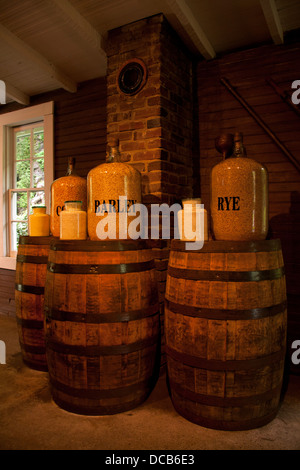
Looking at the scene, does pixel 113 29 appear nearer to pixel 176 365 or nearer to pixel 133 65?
pixel 133 65

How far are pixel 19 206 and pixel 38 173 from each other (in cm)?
57

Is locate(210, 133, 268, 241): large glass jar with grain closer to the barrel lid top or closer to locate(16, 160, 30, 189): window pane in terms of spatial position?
the barrel lid top

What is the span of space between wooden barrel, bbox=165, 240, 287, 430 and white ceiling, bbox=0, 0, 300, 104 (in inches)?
72.9

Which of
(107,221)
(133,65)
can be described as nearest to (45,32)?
(133,65)

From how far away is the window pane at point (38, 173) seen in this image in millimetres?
4340

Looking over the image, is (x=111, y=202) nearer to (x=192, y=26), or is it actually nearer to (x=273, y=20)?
(x=192, y=26)

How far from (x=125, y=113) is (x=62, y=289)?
156cm

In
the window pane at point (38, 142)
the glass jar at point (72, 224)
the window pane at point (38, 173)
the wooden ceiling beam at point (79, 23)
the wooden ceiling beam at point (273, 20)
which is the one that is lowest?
the glass jar at point (72, 224)

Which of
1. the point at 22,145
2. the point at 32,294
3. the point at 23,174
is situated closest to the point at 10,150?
the point at 22,145

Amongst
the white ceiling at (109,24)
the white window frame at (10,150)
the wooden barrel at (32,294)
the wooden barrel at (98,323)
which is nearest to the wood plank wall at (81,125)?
the white window frame at (10,150)

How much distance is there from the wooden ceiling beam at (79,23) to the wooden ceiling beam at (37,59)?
2.20ft

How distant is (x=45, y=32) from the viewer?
2980 mm

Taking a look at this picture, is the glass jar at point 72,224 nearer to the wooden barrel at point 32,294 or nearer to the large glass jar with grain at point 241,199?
the wooden barrel at point 32,294
